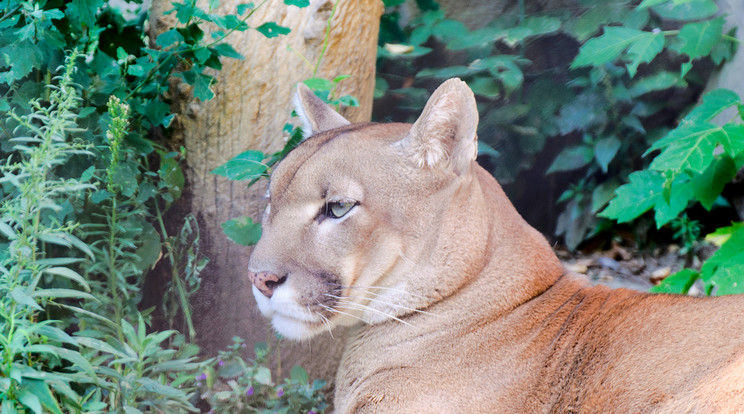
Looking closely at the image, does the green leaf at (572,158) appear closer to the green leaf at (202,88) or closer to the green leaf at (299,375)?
the green leaf at (299,375)

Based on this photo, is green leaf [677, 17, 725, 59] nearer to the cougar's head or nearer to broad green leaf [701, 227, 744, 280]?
broad green leaf [701, 227, 744, 280]

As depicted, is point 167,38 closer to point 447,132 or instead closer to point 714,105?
point 447,132

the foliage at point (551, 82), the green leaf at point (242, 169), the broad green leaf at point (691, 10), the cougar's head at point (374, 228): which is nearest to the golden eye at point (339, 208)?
the cougar's head at point (374, 228)

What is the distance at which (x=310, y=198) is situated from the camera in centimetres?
290

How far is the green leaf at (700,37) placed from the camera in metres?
4.05

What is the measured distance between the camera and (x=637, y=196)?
3.79m

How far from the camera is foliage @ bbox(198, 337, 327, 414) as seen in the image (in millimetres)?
3574

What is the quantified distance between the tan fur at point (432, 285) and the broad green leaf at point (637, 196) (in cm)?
90

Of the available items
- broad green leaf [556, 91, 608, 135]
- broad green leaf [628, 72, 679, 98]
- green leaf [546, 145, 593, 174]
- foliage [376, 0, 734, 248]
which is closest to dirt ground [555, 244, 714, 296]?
foliage [376, 0, 734, 248]

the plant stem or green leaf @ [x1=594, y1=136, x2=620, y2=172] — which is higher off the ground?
the plant stem

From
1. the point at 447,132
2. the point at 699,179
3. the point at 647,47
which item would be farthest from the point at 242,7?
the point at 699,179

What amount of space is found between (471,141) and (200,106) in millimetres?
1762

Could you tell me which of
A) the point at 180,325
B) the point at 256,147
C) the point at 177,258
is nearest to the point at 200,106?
the point at 256,147

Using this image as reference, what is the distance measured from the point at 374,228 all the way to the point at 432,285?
0.34 m
